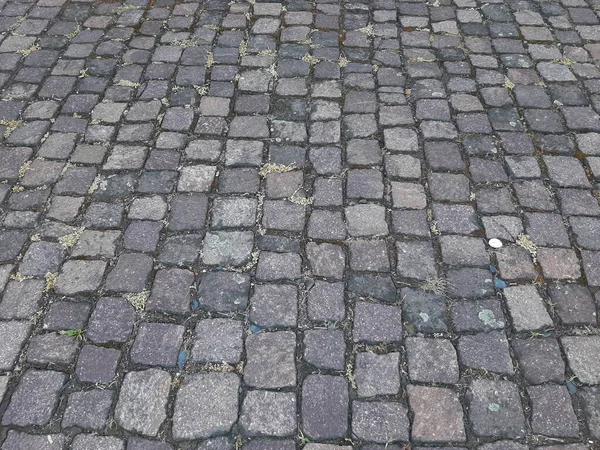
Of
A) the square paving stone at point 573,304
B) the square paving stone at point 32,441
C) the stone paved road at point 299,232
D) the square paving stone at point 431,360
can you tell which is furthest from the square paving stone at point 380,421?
the square paving stone at point 32,441

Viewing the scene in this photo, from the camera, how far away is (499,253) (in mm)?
3354

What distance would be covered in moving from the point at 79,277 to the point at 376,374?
1.74 meters

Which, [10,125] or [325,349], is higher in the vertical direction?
[10,125]

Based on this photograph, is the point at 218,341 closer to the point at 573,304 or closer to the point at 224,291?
the point at 224,291

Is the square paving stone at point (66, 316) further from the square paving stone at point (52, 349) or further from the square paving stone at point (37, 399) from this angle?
the square paving stone at point (37, 399)

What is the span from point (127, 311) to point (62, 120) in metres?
1.88

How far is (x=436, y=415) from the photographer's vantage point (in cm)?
270

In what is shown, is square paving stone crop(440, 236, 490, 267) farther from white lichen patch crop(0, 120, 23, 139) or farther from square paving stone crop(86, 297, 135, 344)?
white lichen patch crop(0, 120, 23, 139)

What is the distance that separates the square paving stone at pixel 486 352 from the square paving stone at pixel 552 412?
0.17m

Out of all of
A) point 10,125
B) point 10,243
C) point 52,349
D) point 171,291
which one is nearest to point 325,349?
point 171,291

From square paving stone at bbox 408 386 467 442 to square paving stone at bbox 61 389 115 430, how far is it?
1.46m

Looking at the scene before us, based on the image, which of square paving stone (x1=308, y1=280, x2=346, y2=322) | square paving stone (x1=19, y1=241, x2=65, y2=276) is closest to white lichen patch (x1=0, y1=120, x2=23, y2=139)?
square paving stone (x1=19, y1=241, x2=65, y2=276)

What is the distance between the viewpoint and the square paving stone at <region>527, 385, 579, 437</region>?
2.64 m

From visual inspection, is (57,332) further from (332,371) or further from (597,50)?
(597,50)
